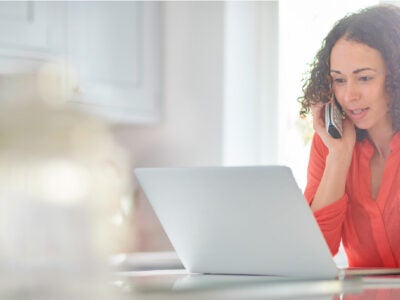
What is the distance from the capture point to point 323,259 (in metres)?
0.96

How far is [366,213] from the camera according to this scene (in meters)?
1.44

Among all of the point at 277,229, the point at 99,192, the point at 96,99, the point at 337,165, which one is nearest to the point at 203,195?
the point at 277,229

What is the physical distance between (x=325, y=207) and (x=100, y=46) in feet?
4.31

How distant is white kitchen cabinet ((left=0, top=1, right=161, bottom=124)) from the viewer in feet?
7.64

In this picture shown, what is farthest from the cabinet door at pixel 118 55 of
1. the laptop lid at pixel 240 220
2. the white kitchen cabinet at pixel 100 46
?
the laptop lid at pixel 240 220

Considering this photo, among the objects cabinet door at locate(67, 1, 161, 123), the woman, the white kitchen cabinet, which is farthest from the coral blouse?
cabinet door at locate(67, 1, 161, 123)

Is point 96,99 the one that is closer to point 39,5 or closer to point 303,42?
point 39,5

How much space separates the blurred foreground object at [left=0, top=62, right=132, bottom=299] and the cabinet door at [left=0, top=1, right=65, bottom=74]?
1963 mm

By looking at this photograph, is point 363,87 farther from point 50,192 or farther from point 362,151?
point 50,192

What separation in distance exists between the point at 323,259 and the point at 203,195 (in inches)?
6.8

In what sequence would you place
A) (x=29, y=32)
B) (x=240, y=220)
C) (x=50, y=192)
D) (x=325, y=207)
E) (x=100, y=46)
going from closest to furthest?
(x=50, y=192)
(x=240, y=220)
(x=325, y=207)
(x=29, y=32)
(x=100, y=46)

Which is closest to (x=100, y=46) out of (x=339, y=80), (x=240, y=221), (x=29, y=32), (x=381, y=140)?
(x=29, y=32)

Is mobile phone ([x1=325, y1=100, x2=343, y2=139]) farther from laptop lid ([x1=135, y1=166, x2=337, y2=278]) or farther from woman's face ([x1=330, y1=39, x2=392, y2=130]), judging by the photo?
laptop lid ([x1=135, y1=166, x2=337, y2=278])

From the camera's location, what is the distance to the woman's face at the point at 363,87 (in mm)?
1442
